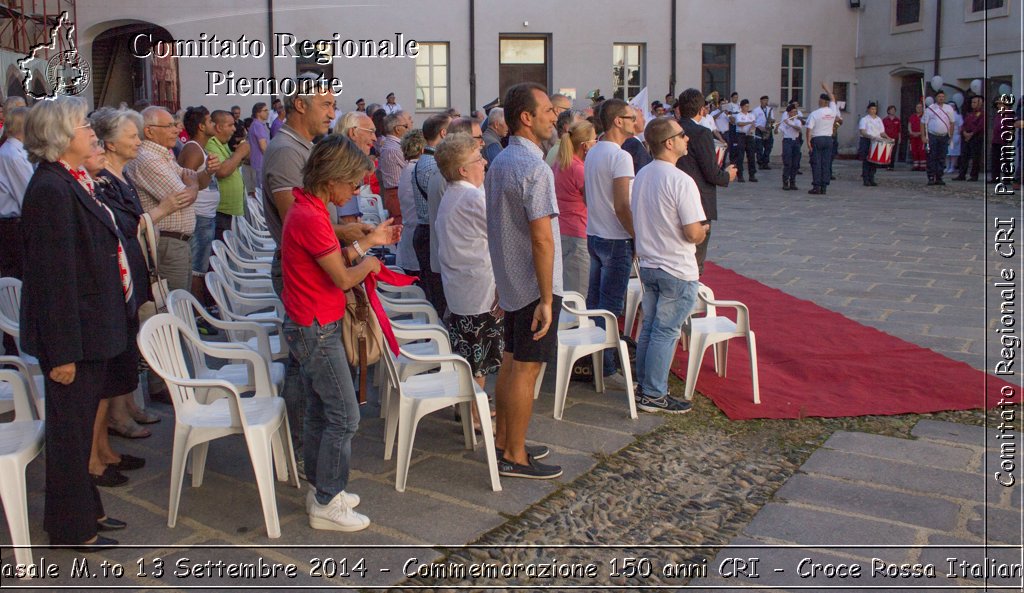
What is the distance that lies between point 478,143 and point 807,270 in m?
5.54

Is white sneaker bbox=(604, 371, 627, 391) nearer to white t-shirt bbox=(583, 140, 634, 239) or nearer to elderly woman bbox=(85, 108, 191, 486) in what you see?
white t-shirt bbox=(583, 140, 634, 239)

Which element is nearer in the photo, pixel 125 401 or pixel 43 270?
pixel 43 270

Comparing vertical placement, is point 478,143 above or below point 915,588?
above

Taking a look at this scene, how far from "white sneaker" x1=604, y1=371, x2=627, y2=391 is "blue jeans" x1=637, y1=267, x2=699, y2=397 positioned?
313 mm

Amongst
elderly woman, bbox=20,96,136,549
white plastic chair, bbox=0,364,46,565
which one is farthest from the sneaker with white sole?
white plastic chair, bbox=0,364,46,565

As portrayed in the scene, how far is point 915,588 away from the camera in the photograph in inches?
124

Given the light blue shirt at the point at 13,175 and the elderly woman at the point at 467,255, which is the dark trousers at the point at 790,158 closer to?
the elderly woman at the point at 467,255

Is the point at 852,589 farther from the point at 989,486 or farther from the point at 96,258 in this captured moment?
the point at 96,258

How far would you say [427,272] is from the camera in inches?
218

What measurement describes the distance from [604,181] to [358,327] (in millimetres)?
2414

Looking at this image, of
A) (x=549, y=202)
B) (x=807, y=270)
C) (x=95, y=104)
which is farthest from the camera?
(x=95, y=104)

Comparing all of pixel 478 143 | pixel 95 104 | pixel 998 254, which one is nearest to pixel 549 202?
pixel 478 143

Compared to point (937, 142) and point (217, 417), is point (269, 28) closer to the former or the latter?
point (937, 142)

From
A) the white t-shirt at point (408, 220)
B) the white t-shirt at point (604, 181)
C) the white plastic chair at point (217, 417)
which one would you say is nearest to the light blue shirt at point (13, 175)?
the white t-shirt at point (408, 220)
